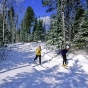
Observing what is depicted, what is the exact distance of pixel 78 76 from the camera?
12.2 meters

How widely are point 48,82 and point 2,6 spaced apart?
22.4 m

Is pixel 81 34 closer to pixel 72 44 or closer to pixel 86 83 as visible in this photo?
pixel 72 44

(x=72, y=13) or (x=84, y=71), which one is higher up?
(x=72, y=13)

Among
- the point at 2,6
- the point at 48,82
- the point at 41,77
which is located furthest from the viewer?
the point at 2,6

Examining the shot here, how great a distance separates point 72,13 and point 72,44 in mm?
4967

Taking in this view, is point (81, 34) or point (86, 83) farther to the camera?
point (81, 34)

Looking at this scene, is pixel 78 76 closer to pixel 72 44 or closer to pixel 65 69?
pixel 65 69

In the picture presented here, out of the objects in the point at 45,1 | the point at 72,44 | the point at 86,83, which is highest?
the point at 45,1

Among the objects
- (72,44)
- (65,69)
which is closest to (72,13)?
(72,44)

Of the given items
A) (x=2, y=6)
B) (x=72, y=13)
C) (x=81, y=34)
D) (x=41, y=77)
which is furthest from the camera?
(x=2, y=6)

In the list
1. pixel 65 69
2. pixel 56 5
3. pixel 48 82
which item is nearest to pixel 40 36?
pixel 56 5

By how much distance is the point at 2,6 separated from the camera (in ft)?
97.5

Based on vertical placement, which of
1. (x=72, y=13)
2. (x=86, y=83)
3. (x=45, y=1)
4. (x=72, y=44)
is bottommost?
(x=86, y=83)

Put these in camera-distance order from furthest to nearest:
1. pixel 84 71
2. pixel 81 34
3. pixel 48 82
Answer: pixel 81 34 → pixel 84 71 → pixel 48 82
